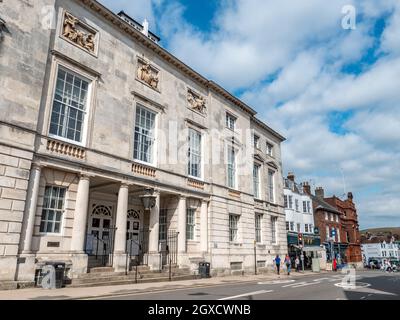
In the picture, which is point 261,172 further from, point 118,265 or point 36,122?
point 36,122

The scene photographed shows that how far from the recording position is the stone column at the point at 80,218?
15227 millimetres

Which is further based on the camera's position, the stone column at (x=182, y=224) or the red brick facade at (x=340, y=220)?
the red brick facade at (x=340, y=220)

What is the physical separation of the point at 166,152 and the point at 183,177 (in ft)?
7.23

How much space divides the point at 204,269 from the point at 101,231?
7098 millimetres

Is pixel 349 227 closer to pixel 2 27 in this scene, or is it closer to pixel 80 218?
pixel 80 218

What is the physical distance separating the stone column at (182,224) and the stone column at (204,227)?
214 cm

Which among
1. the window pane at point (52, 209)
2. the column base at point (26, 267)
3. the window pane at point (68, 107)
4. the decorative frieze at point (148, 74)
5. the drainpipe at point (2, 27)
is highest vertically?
the decorative frieze at point (148, 74)

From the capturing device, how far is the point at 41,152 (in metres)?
14.6

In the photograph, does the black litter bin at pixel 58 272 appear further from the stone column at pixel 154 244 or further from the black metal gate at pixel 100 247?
the stone column at pixel 154 244

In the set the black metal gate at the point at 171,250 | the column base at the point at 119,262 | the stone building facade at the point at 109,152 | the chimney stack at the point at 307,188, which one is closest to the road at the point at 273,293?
the column base at the point at 119,262

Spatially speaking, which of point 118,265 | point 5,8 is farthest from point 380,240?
point 5,8

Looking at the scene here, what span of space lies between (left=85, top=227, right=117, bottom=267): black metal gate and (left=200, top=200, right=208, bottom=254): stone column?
6.55 meters

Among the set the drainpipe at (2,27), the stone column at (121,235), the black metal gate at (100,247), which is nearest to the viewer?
the drainpipe at (2,27)

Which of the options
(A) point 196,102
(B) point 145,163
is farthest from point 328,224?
(B) point 145,163
